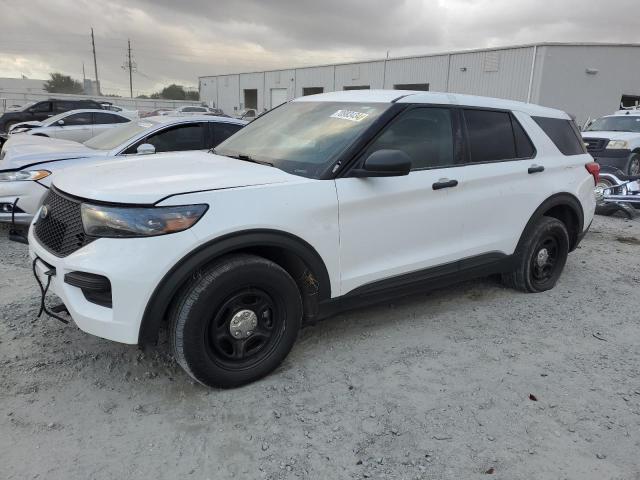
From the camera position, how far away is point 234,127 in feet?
22.8

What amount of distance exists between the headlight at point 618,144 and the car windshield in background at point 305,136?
10.5 m

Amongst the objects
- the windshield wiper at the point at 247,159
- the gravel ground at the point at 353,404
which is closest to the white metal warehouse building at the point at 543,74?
the gravel ground at the point at 353,404

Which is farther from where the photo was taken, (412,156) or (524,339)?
(524,339)

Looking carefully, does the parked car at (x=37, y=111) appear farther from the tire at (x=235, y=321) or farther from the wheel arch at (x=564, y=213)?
the tire at (x=235, y=321)

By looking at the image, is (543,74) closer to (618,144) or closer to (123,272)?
(618,144)

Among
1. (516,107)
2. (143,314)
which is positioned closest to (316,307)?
(143,314)

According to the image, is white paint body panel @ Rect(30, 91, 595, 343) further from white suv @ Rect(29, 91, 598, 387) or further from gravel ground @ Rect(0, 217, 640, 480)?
gravel ground @ Rect(0, 217, 640, 480)

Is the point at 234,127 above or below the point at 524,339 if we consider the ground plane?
above

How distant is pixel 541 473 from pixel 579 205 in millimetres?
3149

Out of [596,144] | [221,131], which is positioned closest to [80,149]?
[221,131]

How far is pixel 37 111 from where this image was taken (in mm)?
20156

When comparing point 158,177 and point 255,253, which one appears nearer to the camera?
point 158,177

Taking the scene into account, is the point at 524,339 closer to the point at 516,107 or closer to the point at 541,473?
the point at 541,473

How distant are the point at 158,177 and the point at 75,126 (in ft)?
39.1
